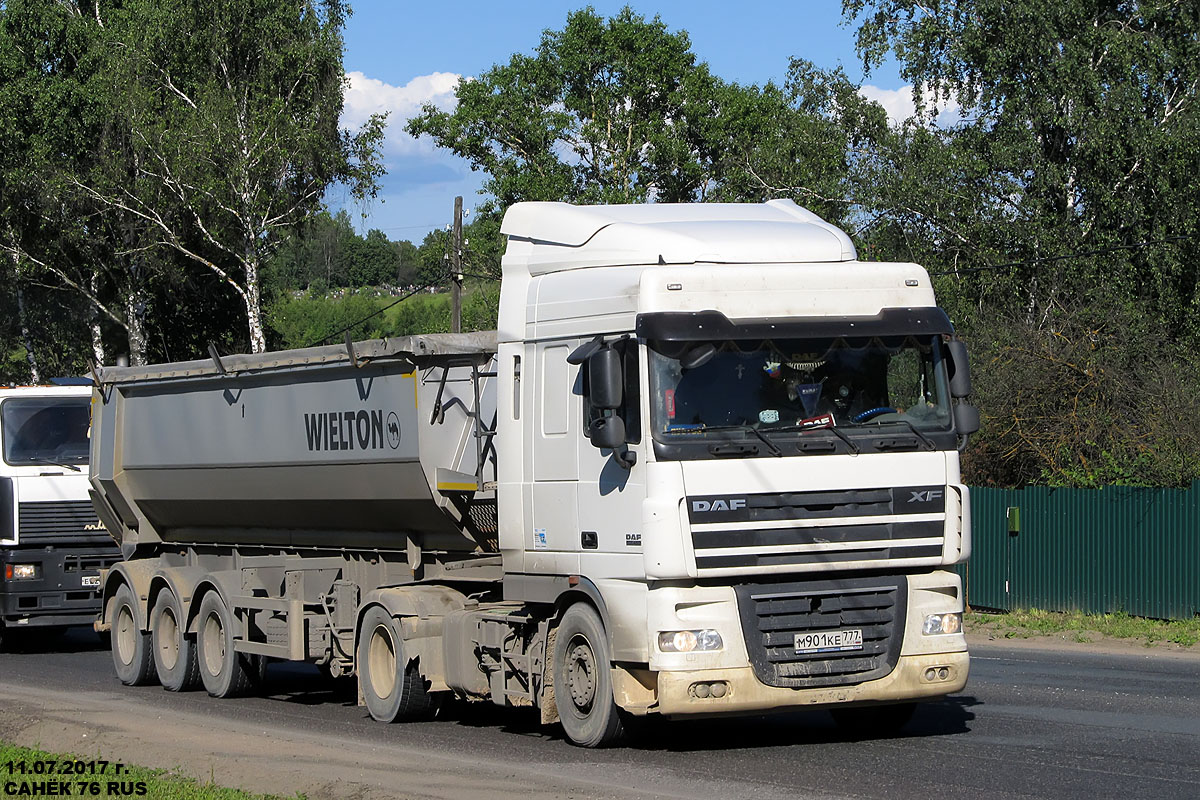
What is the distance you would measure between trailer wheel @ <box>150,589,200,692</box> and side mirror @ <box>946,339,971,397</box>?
8686 mm

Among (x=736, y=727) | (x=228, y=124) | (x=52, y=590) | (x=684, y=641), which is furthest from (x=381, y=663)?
(x=228, y=124)

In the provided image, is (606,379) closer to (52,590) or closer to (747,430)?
(747,430)

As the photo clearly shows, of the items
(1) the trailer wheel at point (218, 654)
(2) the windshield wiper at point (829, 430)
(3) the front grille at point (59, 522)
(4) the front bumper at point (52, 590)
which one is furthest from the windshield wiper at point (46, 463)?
(2) the windshield wiper at point (829, 430)

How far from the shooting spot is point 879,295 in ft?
33.2

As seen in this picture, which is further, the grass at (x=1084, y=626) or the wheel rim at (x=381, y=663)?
the grass at (x=1084, y=626)

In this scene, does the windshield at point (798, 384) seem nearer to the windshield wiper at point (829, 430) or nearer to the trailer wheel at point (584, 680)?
the windshield wiper at point (829, 430)

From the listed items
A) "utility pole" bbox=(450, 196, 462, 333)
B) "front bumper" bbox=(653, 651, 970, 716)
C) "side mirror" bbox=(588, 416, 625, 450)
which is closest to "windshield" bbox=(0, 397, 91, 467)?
"side mirror" bbox=(588, 416, 625, 450)

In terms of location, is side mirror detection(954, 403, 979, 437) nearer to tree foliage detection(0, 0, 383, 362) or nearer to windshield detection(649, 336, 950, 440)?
windshield detection(649, 336, 950, 440)

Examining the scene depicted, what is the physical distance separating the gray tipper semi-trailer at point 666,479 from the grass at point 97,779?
2560 mm

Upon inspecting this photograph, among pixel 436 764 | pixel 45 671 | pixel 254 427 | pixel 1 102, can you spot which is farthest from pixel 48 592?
pixel 1 102

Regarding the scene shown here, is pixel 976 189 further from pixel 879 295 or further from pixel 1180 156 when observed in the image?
pixel 879 295

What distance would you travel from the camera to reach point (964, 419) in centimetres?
1007

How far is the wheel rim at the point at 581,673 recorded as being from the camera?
10.2 m

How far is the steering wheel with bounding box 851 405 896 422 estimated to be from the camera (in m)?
9.91
